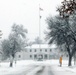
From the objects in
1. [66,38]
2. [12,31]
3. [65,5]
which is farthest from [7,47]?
[65,5]

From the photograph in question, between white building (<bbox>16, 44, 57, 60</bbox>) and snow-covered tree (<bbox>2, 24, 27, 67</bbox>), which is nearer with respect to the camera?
snow-covered tree (<bbox>2, 24, 27, 67</bbox>)

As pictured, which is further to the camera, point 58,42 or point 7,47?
point 7,47

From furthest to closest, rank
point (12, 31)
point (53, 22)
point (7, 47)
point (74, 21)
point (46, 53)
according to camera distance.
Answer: point (46, 53)
point (12, 31)
point (7, 47)
point (53, 22)
point (74, 21)

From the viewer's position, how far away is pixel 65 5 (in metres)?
13.3

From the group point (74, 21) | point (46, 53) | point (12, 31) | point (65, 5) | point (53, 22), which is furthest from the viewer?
point (46, 53)

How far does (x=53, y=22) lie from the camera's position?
1838 inches

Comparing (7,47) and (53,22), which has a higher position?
(53,22)

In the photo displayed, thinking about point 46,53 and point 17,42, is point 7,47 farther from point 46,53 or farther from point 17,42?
point 46,53

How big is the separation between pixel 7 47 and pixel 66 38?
13926 mm

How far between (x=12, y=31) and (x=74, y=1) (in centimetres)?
5175

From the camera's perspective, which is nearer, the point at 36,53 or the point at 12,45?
the point at 12,45

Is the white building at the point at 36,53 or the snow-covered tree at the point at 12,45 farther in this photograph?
the white building at the point at 36,53

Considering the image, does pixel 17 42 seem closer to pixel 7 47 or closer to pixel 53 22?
pixel 7 47

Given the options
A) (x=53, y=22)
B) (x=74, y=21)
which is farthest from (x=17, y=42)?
(x=74, y=21)
